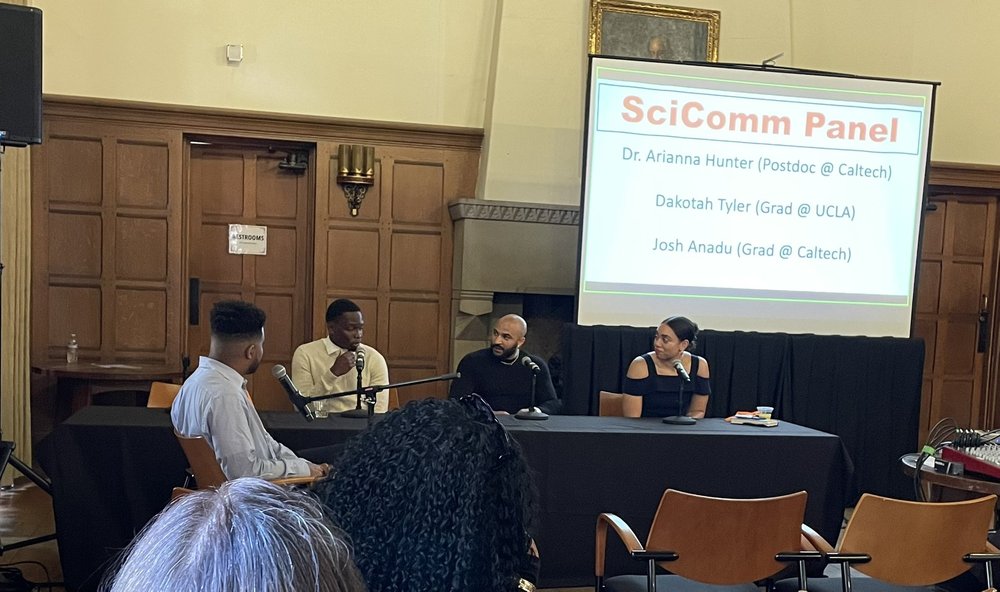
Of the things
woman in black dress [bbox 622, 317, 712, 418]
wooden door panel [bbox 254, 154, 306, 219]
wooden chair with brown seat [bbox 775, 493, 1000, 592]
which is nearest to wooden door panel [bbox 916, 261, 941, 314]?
woman in black dress [bbox 622, 317, 712, 418]

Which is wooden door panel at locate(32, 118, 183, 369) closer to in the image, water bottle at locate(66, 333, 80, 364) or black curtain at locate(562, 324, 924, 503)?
water bottle at locate(66, 333, 80, 364)

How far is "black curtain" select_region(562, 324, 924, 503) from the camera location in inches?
212

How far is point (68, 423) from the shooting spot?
3.19 meters

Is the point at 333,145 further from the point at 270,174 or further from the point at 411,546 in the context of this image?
the point at 411,546

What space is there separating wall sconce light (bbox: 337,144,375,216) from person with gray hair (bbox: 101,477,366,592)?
5.07 metres

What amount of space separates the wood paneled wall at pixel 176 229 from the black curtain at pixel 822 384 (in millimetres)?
1250

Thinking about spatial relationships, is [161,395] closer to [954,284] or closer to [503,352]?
[503,352]

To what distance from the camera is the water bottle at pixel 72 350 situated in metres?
5.36

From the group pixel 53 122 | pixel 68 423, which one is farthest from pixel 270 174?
pixel 68 423

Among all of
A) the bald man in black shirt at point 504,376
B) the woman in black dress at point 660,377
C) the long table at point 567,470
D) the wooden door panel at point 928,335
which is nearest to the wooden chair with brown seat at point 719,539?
the long table at point 567,470

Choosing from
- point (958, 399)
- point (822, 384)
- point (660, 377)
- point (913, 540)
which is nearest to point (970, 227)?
point (958, 399)

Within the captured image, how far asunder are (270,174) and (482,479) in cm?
507

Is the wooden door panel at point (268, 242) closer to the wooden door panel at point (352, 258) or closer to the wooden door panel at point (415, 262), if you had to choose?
the wooden door panel at point (352, 258)

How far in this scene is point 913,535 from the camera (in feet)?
8.26
